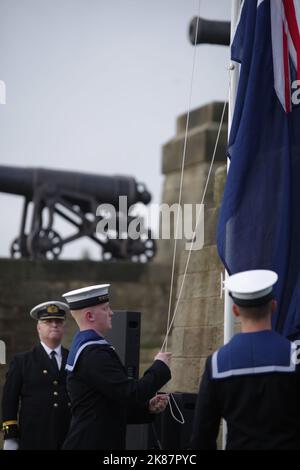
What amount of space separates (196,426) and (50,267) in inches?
472

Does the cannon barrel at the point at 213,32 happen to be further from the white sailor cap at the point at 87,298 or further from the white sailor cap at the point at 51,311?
the white sailor cap at the point at 87,298

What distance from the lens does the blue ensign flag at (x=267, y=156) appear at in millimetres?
5973

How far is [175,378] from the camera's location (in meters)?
9.17

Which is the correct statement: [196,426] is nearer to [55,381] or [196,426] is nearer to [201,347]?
[55,381]

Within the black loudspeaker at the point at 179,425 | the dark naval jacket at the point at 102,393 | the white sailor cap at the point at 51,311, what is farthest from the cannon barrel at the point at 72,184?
the dark naval jacket at the point at 102,393

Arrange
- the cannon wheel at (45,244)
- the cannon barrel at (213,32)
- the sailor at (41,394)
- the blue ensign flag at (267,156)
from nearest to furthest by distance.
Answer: the blue ensign flag at (267,156)
the sailor at (41,394)
the cannon barrel at (213,32)
the cannon wheel at (45,244)

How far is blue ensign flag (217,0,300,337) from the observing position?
5973 mm

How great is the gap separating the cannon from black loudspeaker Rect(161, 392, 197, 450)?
34.8 ft

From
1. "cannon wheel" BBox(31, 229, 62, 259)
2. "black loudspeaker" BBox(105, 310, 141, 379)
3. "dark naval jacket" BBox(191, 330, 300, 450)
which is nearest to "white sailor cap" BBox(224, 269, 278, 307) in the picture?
"dark naval jacket" BBox(191, 330, 300, 450)

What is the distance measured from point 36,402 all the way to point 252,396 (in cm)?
267

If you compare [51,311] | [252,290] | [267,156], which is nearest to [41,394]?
[51,311]

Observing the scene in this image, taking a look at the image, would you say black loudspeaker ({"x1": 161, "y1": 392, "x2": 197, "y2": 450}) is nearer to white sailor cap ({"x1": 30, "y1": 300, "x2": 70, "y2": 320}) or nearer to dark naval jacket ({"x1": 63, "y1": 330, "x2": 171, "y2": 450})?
white sailor cap ({"x1": 30, "y1": 300, "x2": 70, "y2": 320})

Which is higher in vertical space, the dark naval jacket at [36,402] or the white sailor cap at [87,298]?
the white sailor cap at [87,298]

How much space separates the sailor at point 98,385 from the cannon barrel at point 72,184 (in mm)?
12541
